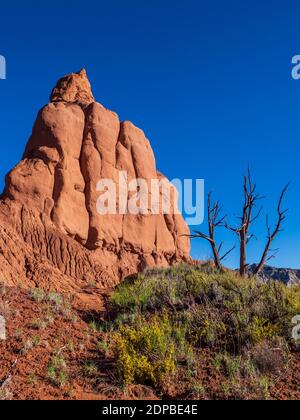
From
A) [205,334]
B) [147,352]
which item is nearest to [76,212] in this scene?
[205,334]

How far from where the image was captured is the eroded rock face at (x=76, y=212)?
24164mm

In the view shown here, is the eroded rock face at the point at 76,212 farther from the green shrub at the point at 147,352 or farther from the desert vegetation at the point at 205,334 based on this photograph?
the green shrub at the point at 147,352

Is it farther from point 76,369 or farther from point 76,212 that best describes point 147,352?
point 76,212

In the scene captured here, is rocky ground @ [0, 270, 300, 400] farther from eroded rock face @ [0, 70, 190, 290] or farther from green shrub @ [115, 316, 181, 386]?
eroded rock face @ [0, 70, 190, 290]

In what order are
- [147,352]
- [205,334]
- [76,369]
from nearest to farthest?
[76,369]
[147,352]
[205,334]

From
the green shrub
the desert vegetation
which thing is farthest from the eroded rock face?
the green shrub

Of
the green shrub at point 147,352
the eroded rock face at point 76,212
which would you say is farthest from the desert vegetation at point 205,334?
the eroded rock face at point 76,212

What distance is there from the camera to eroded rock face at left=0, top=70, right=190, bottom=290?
79.3 ft

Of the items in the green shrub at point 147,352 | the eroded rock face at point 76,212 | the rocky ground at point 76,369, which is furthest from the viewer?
the eroded rock face at point 76,212

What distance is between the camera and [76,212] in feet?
93.1

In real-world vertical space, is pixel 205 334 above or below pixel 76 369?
above

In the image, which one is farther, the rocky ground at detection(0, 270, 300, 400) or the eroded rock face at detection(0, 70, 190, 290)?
the eroded rock face at detection(0, 70, 190, 290)

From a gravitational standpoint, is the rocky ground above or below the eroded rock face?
below
